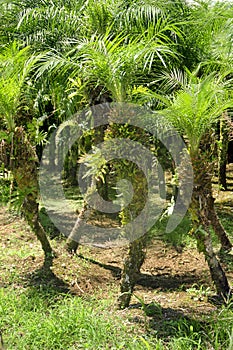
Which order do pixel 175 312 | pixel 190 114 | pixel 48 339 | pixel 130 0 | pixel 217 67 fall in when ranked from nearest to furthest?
pixel 48 339 → pixel 190 114 → pixel 175 312 → pixel 217 67 → pixel 130 0

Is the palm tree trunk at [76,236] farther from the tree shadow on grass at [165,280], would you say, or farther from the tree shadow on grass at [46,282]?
the tree shadow on grass at [46,282]

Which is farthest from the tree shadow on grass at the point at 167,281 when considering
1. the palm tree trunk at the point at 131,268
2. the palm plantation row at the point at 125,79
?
the palm plantation row at the point at 125,79

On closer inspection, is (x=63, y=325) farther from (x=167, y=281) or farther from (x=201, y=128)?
(x=201, y=128)

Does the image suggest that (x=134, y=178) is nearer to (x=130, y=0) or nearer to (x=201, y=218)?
(x=201, y=218)

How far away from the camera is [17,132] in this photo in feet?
16.5

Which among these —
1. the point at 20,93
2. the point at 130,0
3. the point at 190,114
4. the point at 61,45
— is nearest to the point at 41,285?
the point at 20,93

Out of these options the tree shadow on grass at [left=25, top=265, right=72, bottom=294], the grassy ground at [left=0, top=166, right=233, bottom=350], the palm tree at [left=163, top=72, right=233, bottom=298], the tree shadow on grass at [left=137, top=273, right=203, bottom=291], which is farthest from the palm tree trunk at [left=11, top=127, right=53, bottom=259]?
the palm tree at [left=163, top=72, right=233, bottom=298]

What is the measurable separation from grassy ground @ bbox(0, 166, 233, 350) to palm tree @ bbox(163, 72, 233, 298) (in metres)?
0.60

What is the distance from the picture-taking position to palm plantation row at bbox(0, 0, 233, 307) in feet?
13.9

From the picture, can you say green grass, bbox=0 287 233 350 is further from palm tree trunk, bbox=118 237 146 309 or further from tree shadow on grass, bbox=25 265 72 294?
Answer: tree shadow on grass, bbox=25 265 72 294

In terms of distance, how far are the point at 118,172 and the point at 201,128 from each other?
0.94 m

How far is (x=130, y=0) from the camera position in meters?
6.27

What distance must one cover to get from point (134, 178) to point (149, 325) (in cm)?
141

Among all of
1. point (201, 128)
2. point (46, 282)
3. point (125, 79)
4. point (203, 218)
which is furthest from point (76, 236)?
point (201, 128)
